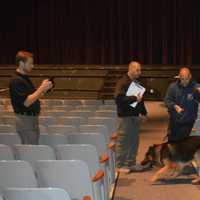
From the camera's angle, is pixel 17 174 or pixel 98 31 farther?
pixel 98 31

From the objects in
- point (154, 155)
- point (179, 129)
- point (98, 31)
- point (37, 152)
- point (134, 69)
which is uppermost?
point (134, 69)

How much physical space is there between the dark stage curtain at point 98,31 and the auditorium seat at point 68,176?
48.6 ft

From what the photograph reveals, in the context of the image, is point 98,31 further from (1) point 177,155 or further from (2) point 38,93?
(2) point 38,93

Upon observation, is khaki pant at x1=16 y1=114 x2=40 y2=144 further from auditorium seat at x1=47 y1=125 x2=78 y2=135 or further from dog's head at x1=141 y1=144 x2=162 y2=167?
dog's head at x1=141 y1=144 x2=162 y2=167

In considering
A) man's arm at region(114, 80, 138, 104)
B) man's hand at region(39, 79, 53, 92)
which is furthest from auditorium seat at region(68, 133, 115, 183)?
man's arm at region(114, 80, 138, 104)

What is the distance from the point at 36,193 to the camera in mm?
3354

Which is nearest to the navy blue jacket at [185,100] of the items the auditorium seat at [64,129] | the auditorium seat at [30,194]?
the auditorium seat at [64,129]

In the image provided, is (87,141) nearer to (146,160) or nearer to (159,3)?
(146,160)

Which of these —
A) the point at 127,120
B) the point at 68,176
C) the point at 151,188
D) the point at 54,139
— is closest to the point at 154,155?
the point at 151,188

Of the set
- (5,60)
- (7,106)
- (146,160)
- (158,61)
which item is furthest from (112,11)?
(146,160)

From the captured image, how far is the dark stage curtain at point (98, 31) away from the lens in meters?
18.7

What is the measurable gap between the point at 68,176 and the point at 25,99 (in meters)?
1.56

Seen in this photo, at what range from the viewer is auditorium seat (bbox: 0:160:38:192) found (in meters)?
4.05

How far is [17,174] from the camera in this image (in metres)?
4.07
